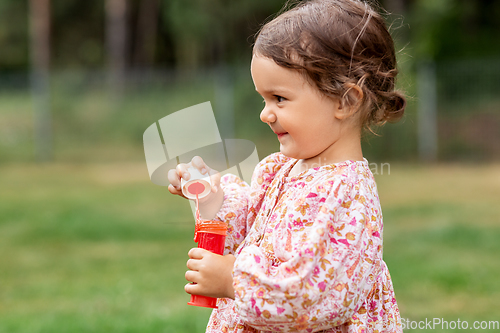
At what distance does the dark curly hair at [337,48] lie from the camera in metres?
1.65

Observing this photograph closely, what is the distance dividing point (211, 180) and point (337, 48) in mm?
576

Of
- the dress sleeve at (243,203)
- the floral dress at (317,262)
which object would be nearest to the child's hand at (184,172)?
the dress sleeve at (243,203)

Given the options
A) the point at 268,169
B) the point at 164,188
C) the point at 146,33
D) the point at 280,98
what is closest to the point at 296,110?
the point at 280,98

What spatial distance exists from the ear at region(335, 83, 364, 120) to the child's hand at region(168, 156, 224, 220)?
45 cm

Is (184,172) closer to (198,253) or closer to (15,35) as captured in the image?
(198,253)

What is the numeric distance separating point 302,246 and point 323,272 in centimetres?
9

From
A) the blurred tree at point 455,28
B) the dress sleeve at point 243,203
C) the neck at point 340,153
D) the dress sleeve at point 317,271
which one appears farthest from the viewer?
the blurred tree at point 455,28

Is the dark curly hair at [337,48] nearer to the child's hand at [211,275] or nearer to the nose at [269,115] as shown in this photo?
the nose at [269,115]

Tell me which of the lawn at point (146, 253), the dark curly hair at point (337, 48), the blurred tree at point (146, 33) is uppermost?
the blurred tree at point (146, 33)

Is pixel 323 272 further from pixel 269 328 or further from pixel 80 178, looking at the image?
pixel 80 178

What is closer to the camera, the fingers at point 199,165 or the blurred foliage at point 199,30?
the fingers at point 199,165

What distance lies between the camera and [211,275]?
1.61m

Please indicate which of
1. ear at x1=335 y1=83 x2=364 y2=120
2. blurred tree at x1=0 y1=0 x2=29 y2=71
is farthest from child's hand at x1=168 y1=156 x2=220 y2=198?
blurred tree at x1=0 y1=0 x2=29 y2=71

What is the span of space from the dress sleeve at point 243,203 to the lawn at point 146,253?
5.78 feet
